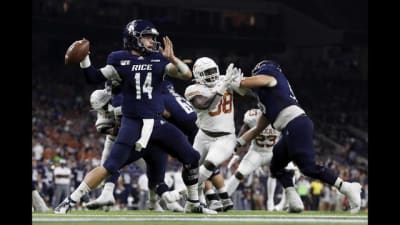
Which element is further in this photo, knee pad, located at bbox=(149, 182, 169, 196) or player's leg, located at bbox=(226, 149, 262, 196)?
player's leg, located at bbox=(226, 149, 262, 196)

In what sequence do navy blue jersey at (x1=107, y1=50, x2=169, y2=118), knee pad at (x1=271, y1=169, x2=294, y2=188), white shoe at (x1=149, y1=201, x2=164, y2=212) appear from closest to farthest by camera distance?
navy blue jersey at (x1=107, y1=50, x2=169, y2=118), knee pad at (x1=271, y1=169, x2=294, y2=188), white shoe at (x1=149, y1=201, x2=164, y2=212)

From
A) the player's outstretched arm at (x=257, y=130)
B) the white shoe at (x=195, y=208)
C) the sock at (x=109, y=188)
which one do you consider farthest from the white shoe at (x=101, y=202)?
the player's outstretched arm at (x=257, y=130)

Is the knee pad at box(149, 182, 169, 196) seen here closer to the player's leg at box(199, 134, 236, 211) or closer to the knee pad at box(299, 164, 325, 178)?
the player's leg at box(199, 134, 236, 211)

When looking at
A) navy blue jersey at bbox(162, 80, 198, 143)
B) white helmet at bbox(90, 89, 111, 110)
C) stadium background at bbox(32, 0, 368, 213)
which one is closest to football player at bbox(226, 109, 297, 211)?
navy blue jersey at bbox(162, 80, 198, 143)

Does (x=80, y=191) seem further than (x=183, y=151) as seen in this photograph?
No

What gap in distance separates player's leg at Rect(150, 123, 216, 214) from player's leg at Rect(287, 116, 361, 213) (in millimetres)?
1042

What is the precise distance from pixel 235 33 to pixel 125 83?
21499 mm

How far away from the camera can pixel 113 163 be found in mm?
10812

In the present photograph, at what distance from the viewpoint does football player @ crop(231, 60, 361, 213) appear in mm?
11031

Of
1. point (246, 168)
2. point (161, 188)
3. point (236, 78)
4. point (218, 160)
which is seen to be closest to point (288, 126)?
point (236, 78)

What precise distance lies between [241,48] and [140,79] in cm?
2139

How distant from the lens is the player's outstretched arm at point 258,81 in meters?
11.0

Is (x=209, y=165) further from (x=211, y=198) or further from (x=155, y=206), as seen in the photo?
(x=155, y=206)
